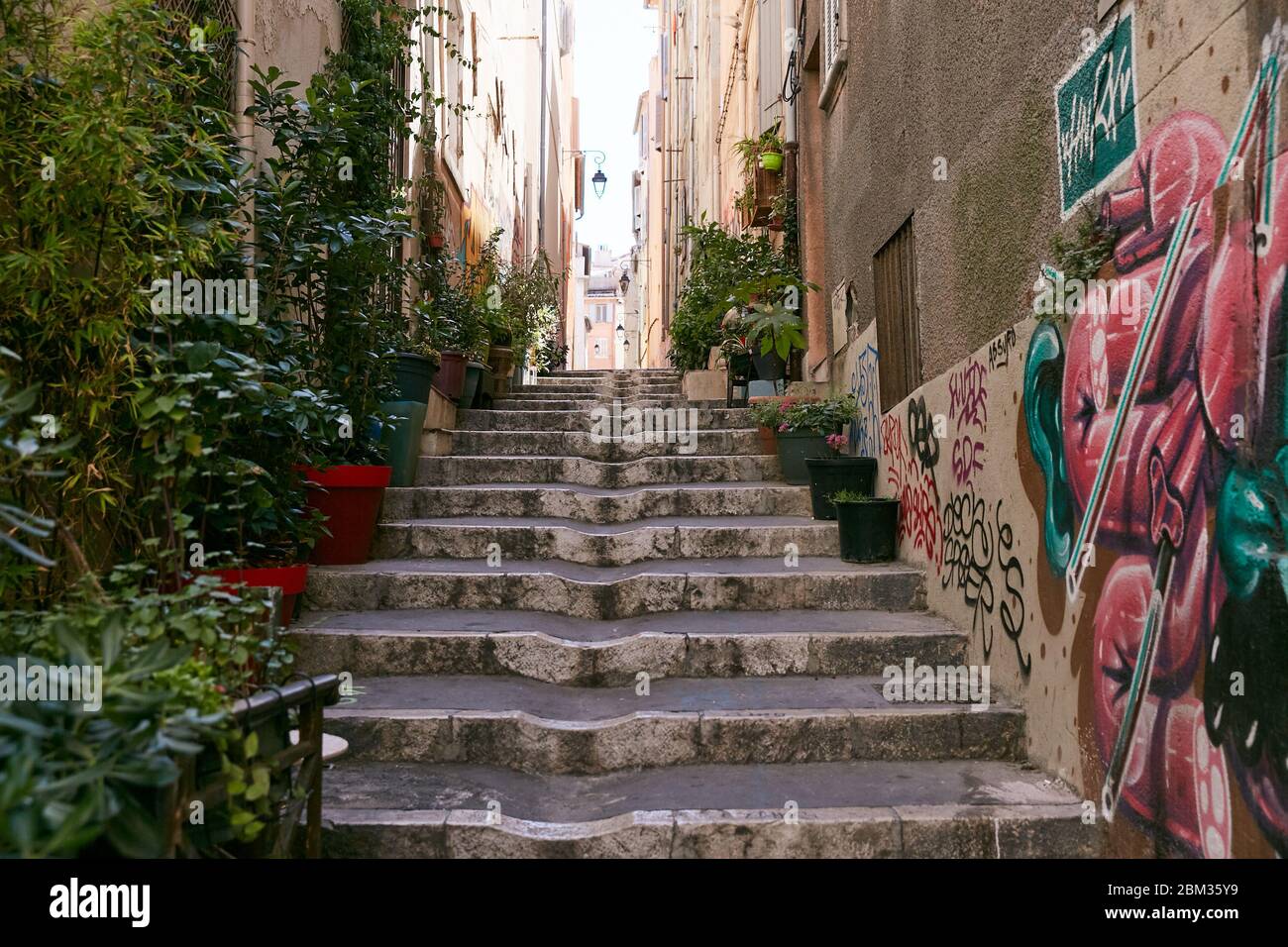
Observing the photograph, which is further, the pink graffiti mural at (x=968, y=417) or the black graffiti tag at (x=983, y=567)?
the pink graffiti mural at (x=968, y=417)

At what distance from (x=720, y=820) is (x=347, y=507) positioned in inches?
108

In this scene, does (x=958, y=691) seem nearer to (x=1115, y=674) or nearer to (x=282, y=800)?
(x=1115, y=674)

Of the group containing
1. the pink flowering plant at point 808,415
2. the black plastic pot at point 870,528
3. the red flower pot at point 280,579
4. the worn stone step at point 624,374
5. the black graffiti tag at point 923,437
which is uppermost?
the worn stone step at point 624,374

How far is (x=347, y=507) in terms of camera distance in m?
4.78

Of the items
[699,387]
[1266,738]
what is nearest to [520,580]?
[1266,738]

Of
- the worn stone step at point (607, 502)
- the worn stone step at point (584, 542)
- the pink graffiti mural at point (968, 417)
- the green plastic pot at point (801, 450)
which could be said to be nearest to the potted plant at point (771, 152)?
the green plastic pot at point (801, 450)

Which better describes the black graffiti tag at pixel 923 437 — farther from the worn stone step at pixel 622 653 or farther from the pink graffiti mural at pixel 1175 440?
the pink graffiti mural at pixel 1175 440

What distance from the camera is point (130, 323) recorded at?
122 inches

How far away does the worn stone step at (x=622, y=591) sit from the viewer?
461 centimetres

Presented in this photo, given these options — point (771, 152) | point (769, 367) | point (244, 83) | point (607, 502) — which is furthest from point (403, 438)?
point (771, 152)

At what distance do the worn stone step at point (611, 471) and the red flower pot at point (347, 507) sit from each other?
4.44ft

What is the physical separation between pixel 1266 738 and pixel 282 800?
7.65 ft

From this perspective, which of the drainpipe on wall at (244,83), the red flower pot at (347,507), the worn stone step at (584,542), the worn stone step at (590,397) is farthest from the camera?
the worn stone step at (590,397)
